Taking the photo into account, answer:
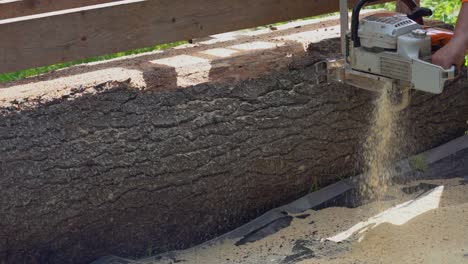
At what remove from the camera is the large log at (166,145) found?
384 cm

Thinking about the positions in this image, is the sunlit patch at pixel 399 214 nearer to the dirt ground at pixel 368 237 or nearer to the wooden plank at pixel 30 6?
the dirt ground at pixel 368 237

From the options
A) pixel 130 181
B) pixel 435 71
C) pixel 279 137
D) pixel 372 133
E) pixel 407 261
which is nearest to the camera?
pixel 435 71

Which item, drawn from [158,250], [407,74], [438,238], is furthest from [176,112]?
[438,238]

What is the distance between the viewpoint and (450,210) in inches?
164

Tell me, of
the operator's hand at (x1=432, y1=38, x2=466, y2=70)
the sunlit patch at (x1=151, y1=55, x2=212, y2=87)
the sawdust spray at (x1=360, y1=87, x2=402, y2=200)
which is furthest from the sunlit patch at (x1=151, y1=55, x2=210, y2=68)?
the operator's hand at (x1=432, y1=38, x2=466, y2=70)

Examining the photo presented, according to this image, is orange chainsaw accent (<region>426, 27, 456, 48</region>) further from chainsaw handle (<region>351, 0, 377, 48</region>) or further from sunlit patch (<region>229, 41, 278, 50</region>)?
sunlit patch (<region>229, 41, 278, 50</region>)

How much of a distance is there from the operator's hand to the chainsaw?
47mm

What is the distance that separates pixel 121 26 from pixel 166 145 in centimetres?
68

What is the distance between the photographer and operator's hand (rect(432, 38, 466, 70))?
141 inches

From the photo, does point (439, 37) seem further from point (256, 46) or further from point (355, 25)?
point (256, 46)

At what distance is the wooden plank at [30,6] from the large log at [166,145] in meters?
0.73

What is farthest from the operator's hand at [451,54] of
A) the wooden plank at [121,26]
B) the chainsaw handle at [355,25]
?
the wooden plank at [121,26]

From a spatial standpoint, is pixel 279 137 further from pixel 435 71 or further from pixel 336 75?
pixel 435 71

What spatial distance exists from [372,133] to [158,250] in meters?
1.49
